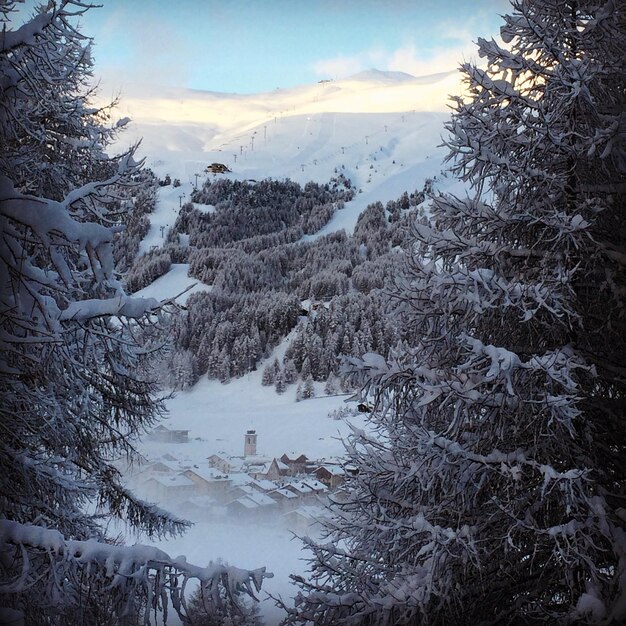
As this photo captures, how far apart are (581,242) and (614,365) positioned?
59cm

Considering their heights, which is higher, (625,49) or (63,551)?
(625,49)

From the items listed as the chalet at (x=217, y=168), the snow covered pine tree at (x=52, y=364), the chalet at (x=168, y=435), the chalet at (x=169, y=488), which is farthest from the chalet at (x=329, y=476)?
the chalet at (x=217, y=168)

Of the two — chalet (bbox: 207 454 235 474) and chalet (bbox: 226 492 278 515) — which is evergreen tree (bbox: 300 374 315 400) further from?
chalet (bbox: 226 492 278 515)

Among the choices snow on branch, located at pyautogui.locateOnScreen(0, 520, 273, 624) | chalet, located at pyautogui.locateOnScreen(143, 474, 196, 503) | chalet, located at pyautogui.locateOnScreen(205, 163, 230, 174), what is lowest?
chalet, located at pyautogui.locateOnScreen(143, 474, 196, 503)

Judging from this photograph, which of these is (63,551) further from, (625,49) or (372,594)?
(625,49)

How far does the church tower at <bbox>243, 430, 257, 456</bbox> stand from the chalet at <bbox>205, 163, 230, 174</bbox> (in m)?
11.4

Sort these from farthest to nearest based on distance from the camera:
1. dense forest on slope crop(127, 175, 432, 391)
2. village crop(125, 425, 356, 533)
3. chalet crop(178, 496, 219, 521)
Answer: dense forest on slope crop(127, 175, 432, 391) → village crop(125, 425, 356, 533) → chalet crop(178, 496, 219, 521)

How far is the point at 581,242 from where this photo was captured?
225 centimetres

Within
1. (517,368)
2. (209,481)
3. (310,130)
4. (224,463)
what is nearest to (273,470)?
(224,463)

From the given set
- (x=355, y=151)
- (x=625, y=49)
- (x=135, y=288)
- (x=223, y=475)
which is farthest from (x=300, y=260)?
(x=355, y=151)

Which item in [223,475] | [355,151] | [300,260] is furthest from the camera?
[355,151]

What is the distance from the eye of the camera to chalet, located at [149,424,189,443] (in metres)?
4.87

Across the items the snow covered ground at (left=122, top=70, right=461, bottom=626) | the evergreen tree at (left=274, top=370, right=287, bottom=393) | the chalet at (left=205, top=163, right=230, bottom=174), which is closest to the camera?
the snow covered ground at (left=122, top=70, right=461, bottom=626)

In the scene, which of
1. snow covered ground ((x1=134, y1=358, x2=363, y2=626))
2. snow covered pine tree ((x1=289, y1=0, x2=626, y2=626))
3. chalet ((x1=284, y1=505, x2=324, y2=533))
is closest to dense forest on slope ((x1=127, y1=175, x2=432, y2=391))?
snow covered ground ((x1=134, y1=358, x2=363, y2=626))
